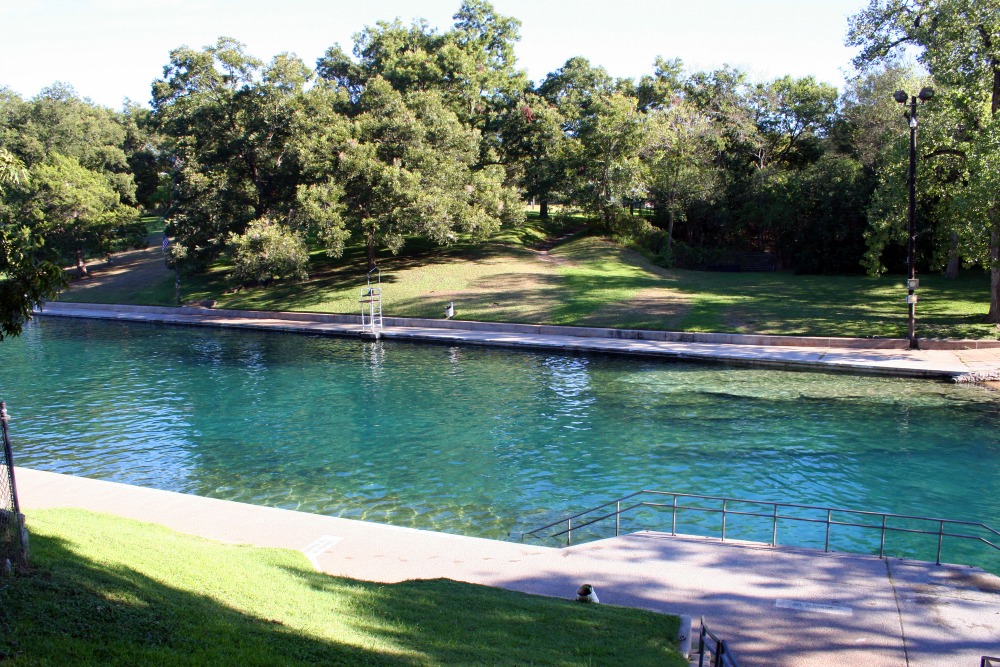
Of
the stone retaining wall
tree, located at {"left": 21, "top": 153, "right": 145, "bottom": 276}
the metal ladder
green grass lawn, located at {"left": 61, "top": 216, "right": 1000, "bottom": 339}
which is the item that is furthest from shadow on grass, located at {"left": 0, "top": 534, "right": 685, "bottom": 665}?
tree, located at {"left": 21, "top": 153, "right": 145, "bottom": 276}

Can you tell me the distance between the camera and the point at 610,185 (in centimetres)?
4762

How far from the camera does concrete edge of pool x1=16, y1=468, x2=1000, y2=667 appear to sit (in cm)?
775

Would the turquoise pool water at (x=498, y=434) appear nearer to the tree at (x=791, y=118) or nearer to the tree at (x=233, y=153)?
the tree at (x=233, y=153)

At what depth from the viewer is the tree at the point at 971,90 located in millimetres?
24656

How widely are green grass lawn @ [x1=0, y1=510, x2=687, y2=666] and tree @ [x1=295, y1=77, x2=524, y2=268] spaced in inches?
1268

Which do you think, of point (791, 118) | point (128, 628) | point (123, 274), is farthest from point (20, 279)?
point (791, 118)

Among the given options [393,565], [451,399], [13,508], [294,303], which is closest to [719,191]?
[294,303]

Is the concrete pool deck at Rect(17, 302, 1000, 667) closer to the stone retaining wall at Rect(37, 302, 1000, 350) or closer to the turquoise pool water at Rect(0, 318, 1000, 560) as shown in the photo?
the turquoise pool water at Rect(0, 318, 1000, 560)

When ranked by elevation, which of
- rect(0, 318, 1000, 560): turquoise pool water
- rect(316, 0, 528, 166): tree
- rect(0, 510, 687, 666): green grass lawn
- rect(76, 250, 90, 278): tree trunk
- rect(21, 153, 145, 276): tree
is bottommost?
rect(0, 318, 1000, 560): turquoise pool water

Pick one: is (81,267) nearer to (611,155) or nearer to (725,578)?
(611,155)

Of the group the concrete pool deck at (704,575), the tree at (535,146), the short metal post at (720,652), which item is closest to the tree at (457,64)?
the tree at (535,146)

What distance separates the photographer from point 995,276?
27.2 m

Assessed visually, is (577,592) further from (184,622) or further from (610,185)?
(610,185)

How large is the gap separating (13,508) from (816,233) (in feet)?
145
